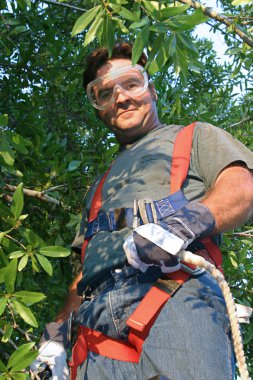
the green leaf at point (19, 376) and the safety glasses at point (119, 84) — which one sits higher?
the safety glasses at point (119, 84)

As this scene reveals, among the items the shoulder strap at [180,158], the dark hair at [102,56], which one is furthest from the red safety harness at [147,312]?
the dark hair at [102,56]

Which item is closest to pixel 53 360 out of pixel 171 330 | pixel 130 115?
pixel 171 330

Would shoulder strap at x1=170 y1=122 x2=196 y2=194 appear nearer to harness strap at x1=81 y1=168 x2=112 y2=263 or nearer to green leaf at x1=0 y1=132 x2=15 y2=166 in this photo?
harness strap at x1=81 y1=168 x2=112 y2=263

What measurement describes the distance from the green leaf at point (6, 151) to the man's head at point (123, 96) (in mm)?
678

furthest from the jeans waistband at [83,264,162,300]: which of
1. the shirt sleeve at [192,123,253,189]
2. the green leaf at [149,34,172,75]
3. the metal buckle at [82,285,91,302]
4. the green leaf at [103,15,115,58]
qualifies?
the green leaf at [103,15,115,58]

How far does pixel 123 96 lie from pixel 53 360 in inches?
49.2

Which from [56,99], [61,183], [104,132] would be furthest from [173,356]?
[56,99]

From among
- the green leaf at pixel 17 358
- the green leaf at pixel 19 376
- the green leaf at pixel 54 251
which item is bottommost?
the green leaf at pixel 19 376

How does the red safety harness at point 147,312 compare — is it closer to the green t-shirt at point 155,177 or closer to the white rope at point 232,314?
the green t-shirt at point 155,177

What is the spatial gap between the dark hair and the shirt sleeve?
2.82 ft

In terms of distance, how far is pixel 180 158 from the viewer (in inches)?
115

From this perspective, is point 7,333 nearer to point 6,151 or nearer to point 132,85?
point 6,151

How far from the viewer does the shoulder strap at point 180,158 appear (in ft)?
9.33

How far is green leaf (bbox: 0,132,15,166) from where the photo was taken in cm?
295
